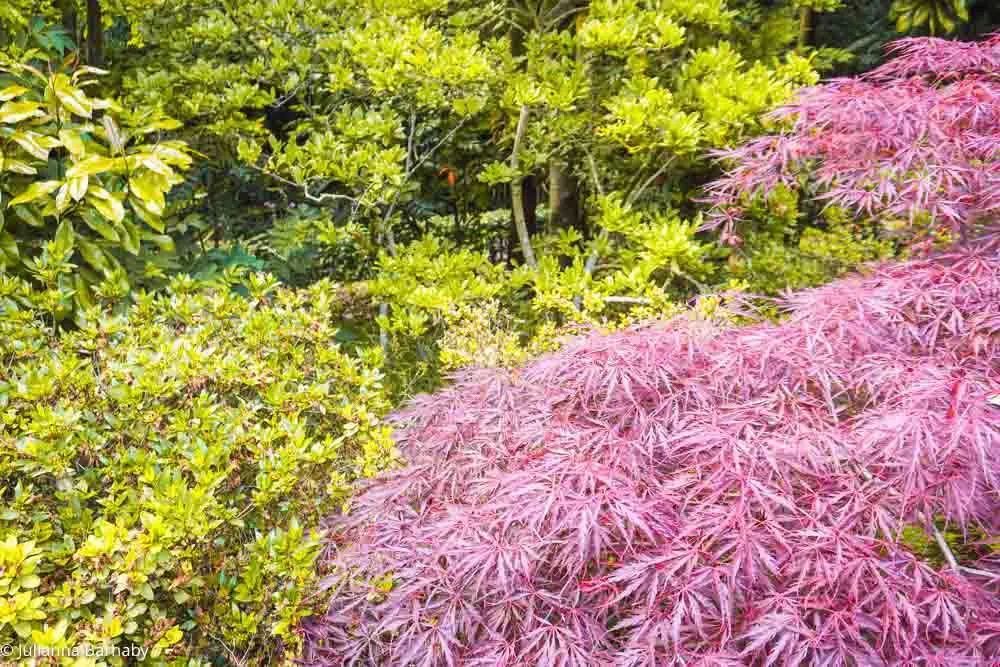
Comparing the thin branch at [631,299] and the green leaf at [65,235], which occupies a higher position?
the green leaf at [65,235]

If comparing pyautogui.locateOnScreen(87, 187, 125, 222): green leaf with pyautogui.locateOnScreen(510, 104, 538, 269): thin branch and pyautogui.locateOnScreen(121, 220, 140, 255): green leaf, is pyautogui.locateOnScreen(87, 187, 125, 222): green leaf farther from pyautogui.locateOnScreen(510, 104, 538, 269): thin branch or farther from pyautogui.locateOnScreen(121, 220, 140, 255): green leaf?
pyautogui.locateOnScreen(510, 104, 538, 269): thin branch

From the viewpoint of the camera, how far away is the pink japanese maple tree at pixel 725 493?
1.42 m

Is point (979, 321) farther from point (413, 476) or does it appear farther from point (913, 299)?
point (413, 476)

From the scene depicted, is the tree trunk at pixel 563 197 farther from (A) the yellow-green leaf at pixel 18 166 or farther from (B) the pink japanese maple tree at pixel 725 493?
(A) the yellow-green leaf at pixel 18 166

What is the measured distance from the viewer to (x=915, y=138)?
2.20 meters

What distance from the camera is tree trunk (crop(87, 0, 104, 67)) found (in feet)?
11.8

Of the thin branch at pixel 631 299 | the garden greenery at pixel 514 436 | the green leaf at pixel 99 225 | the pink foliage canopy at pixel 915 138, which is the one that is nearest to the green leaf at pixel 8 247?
the garden greenery at pixel 514 436

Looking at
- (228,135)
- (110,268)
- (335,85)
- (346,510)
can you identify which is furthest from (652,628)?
(228,135)

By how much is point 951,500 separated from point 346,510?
1434mm

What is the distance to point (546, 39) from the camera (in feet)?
13.2

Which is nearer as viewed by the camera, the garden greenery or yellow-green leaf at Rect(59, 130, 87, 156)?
the garden greenery

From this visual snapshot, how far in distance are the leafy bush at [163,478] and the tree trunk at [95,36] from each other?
2.01m

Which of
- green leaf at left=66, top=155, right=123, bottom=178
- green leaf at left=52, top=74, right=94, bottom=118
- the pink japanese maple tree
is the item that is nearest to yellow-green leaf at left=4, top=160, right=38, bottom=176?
green leaf at left=66, top=155, right=123, bottom=178

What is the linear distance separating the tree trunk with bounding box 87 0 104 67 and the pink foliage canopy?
328 centimetres
